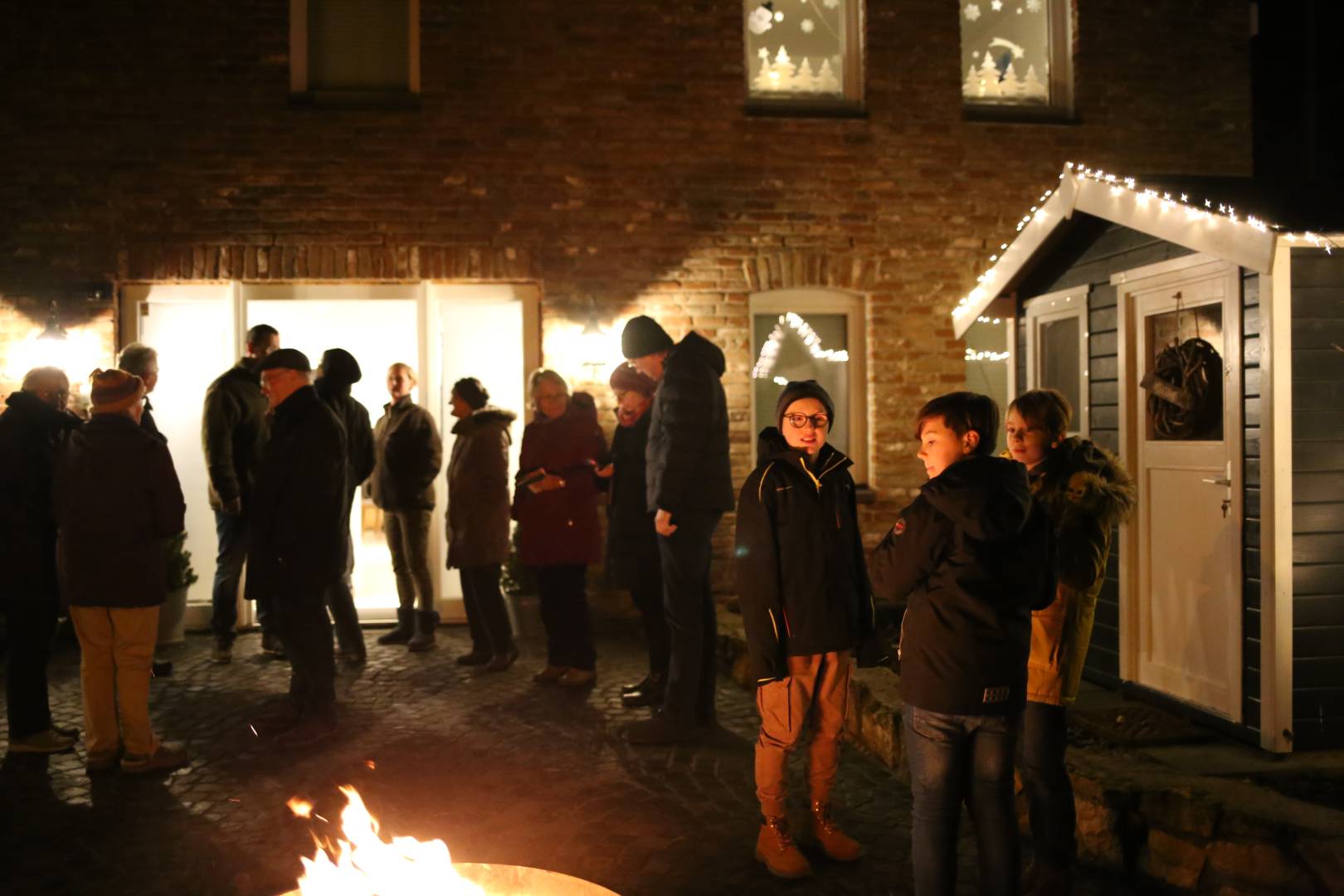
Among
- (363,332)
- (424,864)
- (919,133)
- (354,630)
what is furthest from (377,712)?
(919,133)

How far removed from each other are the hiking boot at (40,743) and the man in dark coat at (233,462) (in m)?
1.92

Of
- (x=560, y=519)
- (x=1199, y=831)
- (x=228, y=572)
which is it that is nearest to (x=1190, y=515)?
(x=1199, y=831)

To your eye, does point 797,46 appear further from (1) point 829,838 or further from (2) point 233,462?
(1) point 829,838

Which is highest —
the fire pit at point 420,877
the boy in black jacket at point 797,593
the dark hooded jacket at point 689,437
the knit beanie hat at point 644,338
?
the knit beanie hat at point 644,338

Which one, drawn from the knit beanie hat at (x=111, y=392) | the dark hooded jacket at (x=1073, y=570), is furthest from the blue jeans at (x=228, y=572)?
the dark hooded jacket at (x=1073, y=570)

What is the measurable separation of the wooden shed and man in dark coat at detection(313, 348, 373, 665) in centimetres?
418

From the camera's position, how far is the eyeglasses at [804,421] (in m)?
3.95

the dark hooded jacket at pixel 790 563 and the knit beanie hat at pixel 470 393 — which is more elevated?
the knit beanie hat at pixel 470 393

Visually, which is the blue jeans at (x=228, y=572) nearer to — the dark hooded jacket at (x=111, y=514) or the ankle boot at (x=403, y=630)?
the ankle boot at (x=403, y=630)

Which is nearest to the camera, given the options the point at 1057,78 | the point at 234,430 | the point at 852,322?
the point at 234,430

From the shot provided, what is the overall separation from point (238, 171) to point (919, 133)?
5489mm

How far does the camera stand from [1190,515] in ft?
18.0

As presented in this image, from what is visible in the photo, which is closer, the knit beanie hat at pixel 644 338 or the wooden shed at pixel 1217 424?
the wooden shed at pixel 1217 424

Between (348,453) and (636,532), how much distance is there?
1.97 meters
